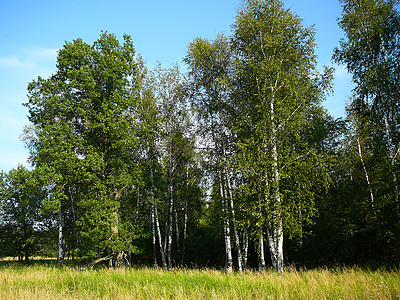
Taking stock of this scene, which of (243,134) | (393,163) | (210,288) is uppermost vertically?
(243,134)

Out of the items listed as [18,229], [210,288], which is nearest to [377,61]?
[210,288]

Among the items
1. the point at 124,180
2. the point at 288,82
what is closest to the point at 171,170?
the point at 124,180

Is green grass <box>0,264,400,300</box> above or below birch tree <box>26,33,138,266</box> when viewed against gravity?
below

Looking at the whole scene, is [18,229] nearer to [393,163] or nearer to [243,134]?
[243,134]

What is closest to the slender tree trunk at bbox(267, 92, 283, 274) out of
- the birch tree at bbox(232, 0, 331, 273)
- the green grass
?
the birch tree at bbox(232, 0, 331, 273)

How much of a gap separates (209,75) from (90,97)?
7511mm

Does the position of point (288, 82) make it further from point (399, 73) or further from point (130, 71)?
point (130, 71)

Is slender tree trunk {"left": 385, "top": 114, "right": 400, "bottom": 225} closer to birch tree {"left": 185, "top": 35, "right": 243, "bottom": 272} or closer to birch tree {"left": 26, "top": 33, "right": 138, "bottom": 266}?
birch tree {"left": 185, "top": 35, "right": 243, "bottom": 272}

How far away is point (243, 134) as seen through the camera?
15.4 metres

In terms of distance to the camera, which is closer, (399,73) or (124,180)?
(399,73)

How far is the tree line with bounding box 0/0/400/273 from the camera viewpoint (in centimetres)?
1236

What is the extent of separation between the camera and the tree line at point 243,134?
40.5 ft

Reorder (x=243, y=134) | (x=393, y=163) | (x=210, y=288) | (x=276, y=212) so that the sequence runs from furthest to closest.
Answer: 1. (x=243, y=134)
2. (x=393, y=163)
3. (x=276, y=212)
4. (x=210, y=288)

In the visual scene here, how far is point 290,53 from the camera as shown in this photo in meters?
13.7
